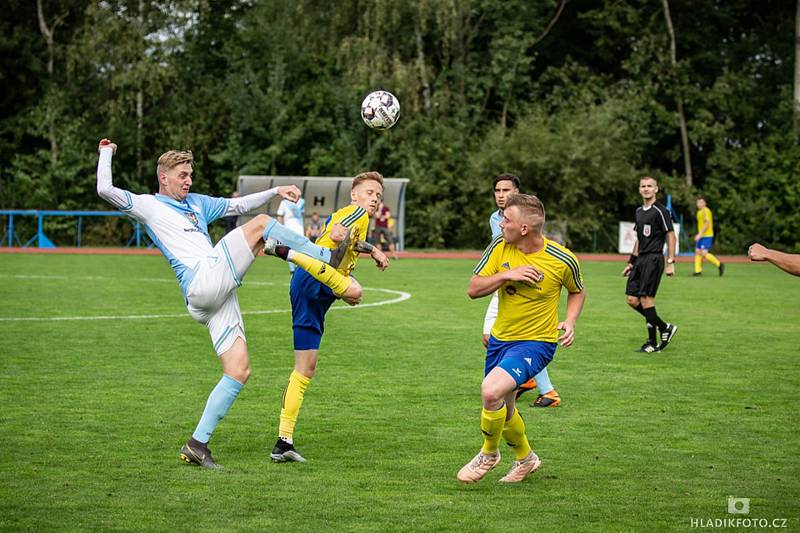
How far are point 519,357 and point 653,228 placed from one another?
7732mm

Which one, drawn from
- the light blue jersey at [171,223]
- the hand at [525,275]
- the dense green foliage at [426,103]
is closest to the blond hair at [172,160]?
the light blue jersey at [171,223]

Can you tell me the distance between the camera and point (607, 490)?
6746 mm

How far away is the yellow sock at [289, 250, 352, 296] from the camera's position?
7145 mm

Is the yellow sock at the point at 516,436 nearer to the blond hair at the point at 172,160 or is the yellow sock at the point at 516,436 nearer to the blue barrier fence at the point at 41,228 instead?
the blond hair at the point at 172,160

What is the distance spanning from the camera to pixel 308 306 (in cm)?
778

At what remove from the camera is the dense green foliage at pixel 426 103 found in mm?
43594

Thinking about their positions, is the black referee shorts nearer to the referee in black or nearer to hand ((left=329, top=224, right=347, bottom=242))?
the referee in black

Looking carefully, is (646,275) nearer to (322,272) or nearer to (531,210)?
(531,210)

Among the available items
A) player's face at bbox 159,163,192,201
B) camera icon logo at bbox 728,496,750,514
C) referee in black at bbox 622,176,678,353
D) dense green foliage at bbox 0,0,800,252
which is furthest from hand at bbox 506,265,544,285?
dense green foliage at bbox 0,0,800,252

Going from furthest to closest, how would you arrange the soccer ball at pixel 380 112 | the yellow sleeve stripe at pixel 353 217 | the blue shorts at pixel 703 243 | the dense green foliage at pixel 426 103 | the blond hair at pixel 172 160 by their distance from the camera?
1. the dense green foliage at pixel 426 103
2. the blue shorts at pixel 703 243
3. the soccer ball at pixel 380 112
4. the yellow sleeve stripe at pixel 353 217
5. the blond hair at pixel 172 160

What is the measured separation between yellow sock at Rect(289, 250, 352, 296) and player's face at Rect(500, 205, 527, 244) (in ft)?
3.60

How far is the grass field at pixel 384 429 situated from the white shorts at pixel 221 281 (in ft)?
3.00

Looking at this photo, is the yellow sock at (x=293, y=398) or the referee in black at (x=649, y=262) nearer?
the yellow sock at (x=293, y=398)

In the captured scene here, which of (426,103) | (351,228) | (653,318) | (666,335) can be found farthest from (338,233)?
(426,103)
